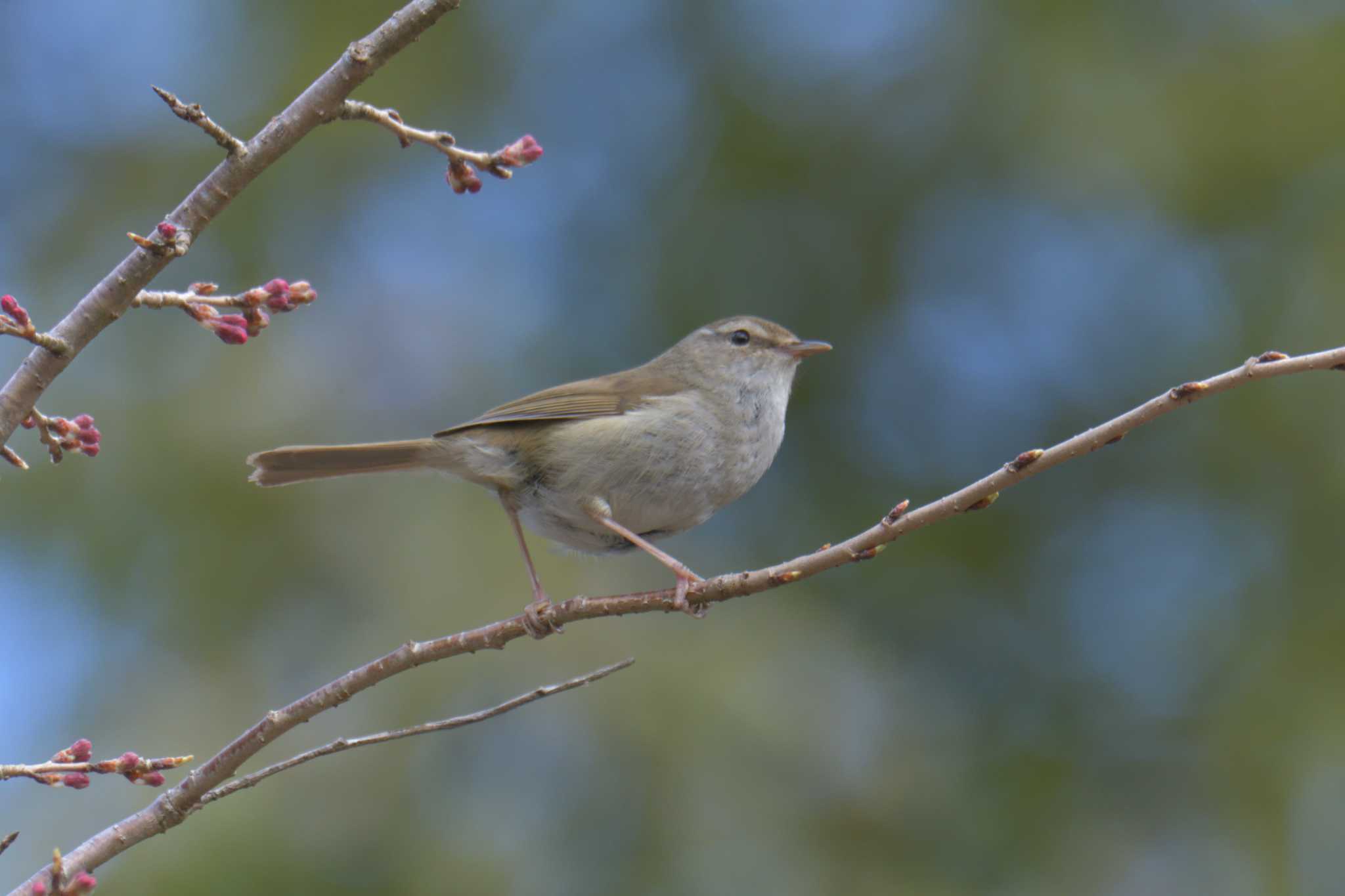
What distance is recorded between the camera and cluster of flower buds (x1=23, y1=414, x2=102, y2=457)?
109 inches

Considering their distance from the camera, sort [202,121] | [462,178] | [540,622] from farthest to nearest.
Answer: [540,622] < [462,178] < [202,121]

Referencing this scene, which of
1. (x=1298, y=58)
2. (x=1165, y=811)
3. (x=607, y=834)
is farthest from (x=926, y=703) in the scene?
(x=1298, y=58)

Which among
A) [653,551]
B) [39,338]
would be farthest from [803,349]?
[39,338]

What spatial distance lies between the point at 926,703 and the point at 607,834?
12.8 feet

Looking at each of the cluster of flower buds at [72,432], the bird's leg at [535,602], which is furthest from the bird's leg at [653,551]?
the cluster of flower buds at [72,432]

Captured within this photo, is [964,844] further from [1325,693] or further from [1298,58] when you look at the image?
[1298,58]

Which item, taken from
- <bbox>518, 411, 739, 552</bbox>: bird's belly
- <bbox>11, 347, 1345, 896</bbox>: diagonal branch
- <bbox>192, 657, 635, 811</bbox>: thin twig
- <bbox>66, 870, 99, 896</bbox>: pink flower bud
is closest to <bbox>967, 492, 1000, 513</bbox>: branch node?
<bbox>11, 347, 1345, 896</bbox>: diagonal branch

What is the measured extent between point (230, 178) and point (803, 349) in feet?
11.6

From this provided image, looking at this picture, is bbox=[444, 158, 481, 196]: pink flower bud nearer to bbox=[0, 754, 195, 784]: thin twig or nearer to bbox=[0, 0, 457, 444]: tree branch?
bbox=[0, 0, 457, 444]: tree branch

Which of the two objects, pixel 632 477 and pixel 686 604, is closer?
pixel 686 604

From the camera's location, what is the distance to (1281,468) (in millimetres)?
→ 10234

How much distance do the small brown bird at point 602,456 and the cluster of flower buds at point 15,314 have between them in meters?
2.09

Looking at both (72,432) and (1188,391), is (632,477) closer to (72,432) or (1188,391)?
(72,432)

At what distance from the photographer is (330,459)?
487cm
